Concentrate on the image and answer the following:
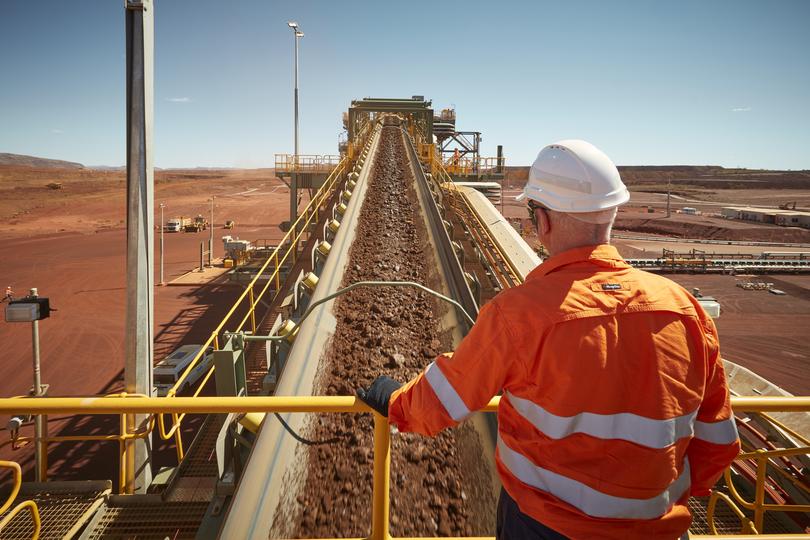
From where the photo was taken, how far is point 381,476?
2.03 metres

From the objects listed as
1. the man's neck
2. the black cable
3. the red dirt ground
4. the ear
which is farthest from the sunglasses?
the red dirt ground

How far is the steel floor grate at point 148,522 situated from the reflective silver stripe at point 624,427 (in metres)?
3.24

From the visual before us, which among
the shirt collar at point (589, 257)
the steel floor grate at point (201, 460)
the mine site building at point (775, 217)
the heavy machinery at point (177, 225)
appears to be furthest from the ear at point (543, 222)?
the mine site building at point (775, 217)

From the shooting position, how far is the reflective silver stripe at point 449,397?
1390 mm

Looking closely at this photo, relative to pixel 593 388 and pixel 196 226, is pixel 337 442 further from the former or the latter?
pixel 196 226

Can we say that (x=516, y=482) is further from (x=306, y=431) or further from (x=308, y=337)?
(x=308, y=337)

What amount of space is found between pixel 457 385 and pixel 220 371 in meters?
3.49

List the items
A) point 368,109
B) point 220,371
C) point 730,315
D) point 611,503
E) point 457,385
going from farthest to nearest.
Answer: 1. point 368,109
2. point 730,315
3. point 220,371
4. point 457,385
5. point 611,503

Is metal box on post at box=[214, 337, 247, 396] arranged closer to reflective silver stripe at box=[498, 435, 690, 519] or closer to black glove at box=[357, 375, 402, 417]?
black glove at box=[357, 375, 402, 417]

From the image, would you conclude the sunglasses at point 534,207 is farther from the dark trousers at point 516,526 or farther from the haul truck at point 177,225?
the haul truck at point 177,225

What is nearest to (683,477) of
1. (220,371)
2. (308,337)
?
(308,337)

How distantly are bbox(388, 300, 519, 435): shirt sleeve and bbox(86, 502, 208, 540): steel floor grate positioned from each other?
2.93 m

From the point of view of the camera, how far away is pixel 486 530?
2.78 metres

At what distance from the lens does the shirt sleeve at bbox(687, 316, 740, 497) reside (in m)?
1.41
